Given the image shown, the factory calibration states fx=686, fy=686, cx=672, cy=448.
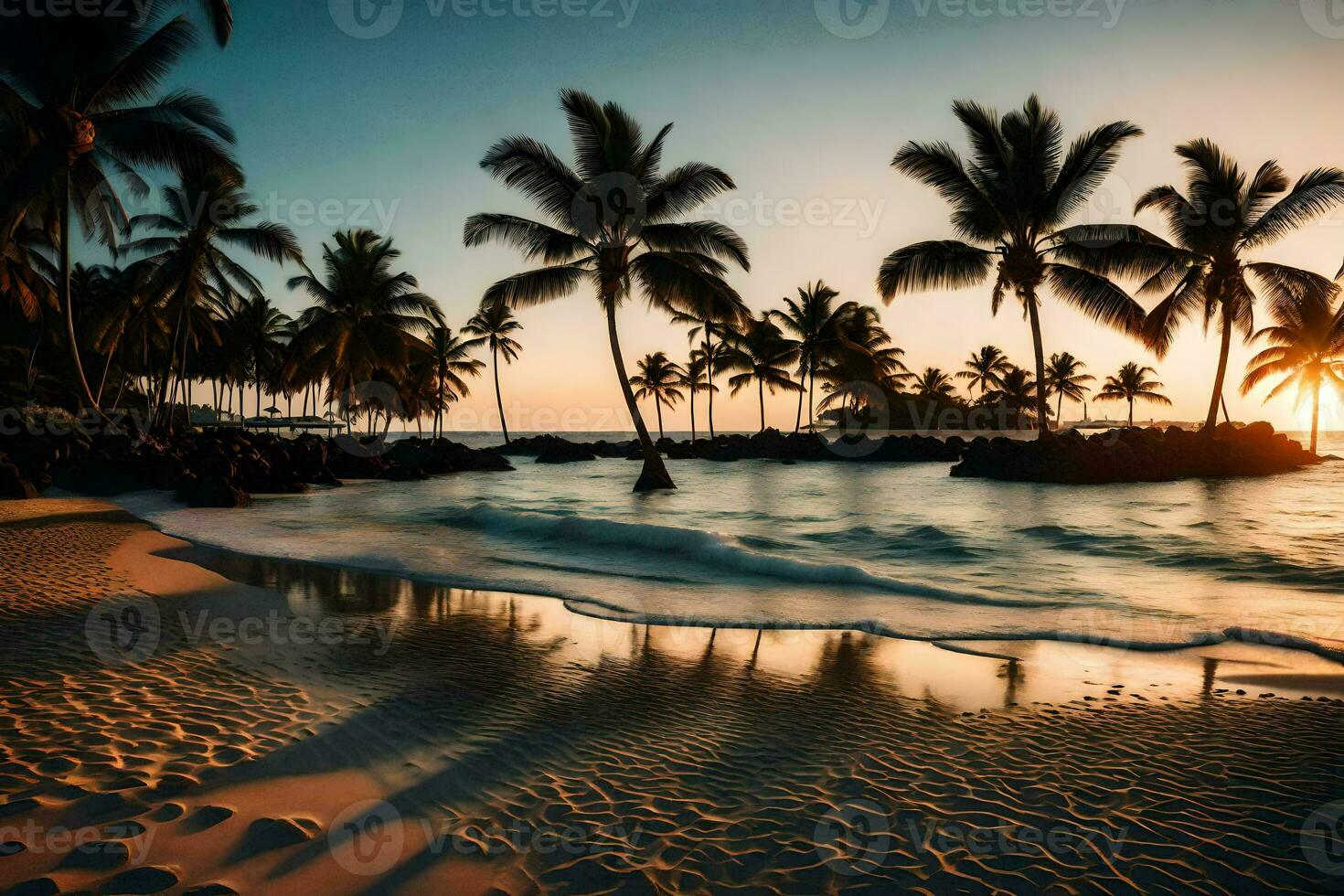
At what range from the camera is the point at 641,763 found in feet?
9.49

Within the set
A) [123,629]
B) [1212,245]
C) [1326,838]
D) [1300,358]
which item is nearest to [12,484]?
[123,629]

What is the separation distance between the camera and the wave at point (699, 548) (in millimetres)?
7215

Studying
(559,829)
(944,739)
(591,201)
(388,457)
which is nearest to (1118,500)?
(591,201)

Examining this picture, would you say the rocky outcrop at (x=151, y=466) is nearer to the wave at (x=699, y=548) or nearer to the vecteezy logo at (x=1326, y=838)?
the wave at (x=699, y=548)

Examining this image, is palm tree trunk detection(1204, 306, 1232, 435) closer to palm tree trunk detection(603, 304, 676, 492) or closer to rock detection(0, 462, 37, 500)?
palm tree trunk detection(603, 304, 676, 492)

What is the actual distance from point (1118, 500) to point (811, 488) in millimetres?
9035

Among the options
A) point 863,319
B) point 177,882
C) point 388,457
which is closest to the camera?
point 177,882

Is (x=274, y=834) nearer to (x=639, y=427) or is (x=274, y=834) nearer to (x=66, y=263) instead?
(x=639, y=427)

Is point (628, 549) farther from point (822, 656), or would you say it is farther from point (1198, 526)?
point (1198, 526)

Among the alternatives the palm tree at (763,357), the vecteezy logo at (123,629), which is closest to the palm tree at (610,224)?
the vecteezy logo at (123,629)

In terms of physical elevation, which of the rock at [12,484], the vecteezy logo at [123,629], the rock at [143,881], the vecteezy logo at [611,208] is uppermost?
the vecteezy logo at [611,208]

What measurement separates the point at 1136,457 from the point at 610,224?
18864mm

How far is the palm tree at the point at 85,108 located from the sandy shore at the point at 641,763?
15779mm

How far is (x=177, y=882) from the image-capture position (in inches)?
76.9
